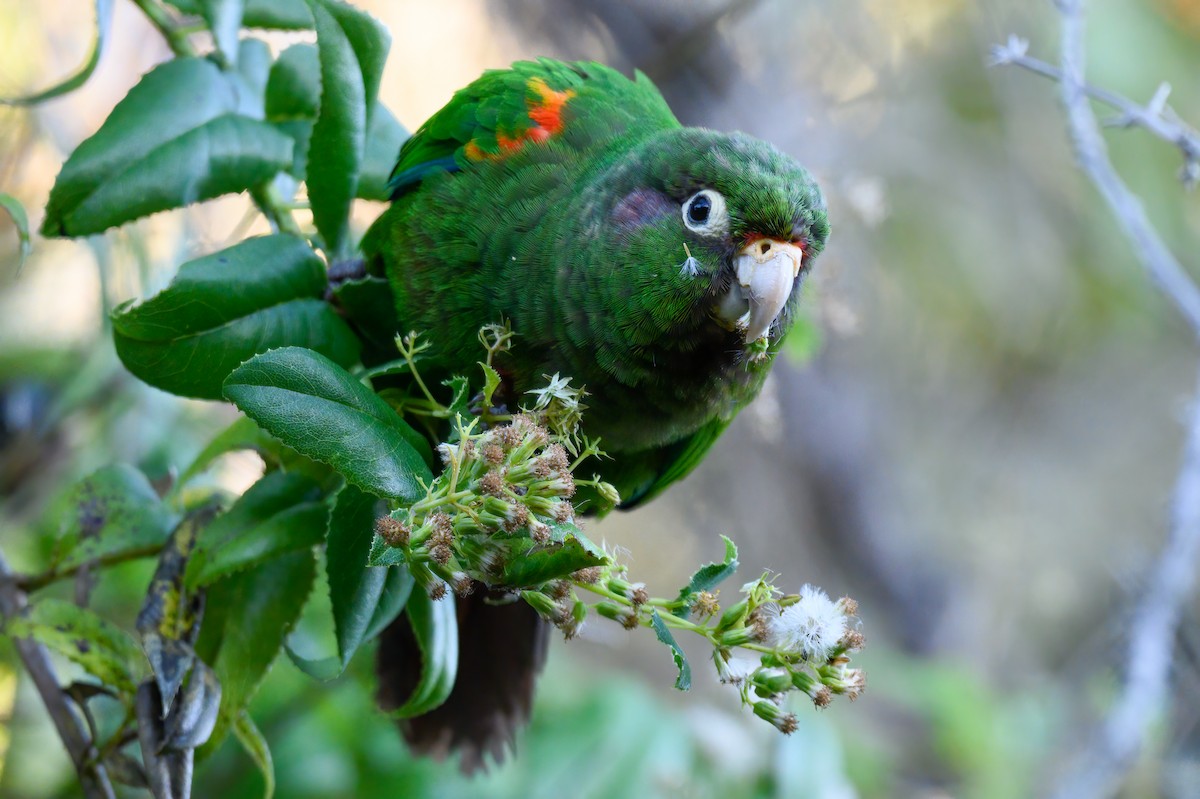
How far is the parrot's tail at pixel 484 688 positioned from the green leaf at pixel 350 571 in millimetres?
746

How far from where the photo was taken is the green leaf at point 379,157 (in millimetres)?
1886

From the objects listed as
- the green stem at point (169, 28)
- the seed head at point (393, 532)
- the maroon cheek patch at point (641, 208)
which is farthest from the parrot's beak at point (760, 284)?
the green stem at point (169, 28)

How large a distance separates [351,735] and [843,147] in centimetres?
309

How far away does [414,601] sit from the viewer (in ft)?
5.08

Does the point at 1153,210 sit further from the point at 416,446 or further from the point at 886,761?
the point at 416,446

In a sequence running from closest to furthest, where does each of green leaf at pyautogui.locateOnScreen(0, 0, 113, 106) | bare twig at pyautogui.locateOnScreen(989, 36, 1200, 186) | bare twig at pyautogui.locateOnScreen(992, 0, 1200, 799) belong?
green leaf at pyautogui.locateOnScreen(0, 0, 113, 106) < bare twig at pyautogui.locateOnScreen(989, 36, 1200, 186) < bare twig at pyautogui.locateOnScreen(992, 0, 1200, 799)

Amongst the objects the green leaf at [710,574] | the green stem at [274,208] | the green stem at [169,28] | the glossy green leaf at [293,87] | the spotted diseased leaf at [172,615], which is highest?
the glossy green leaf at [293,87]

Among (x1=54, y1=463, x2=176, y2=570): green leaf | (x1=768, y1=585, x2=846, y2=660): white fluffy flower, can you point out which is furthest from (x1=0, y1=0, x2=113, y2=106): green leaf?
(x1=768, y1=585, x2=846, y2=660): white fluffy flower

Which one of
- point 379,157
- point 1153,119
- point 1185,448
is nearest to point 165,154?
point 379,157

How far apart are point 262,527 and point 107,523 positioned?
356mm

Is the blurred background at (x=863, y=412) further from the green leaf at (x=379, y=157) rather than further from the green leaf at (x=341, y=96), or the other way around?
the green leaf at (x=341, y=96)

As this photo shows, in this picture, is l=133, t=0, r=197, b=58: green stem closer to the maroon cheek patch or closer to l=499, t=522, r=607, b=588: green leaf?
the maroon cheek patch

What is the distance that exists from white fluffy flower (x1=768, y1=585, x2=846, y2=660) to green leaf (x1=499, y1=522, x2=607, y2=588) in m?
0.23

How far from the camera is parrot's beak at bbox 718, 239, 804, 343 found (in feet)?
4.88
